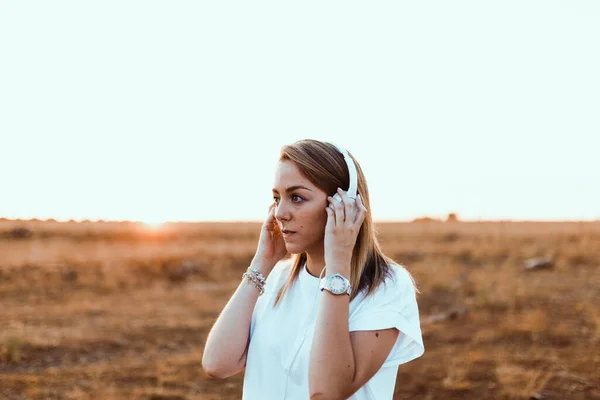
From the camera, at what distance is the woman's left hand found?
2.46m

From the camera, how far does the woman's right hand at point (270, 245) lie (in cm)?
301

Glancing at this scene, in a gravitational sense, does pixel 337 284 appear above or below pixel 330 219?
below

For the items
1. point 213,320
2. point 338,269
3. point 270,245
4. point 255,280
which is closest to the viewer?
point 338,269

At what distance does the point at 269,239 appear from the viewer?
3.04 meters

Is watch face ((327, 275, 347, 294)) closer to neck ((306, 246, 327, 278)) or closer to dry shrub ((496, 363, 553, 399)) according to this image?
neck ((306, 246, 327, 278))

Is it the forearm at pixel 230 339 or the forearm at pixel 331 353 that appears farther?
the forearm at pixel 230 339

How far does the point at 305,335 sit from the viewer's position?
259 cm

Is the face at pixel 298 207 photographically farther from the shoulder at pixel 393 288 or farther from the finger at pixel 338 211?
the shoulder at pixel 393 288

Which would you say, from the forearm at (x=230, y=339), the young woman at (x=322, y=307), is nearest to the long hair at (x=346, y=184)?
the young woman at (x=322, y=307)

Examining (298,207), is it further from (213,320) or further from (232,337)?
(213,320)

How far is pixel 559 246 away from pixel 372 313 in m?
18.6

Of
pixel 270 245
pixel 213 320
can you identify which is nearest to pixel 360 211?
pixel 270 245

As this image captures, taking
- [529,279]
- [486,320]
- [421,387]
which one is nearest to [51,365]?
[421,387]

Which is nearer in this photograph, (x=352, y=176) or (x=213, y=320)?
(x=352, y=176)
